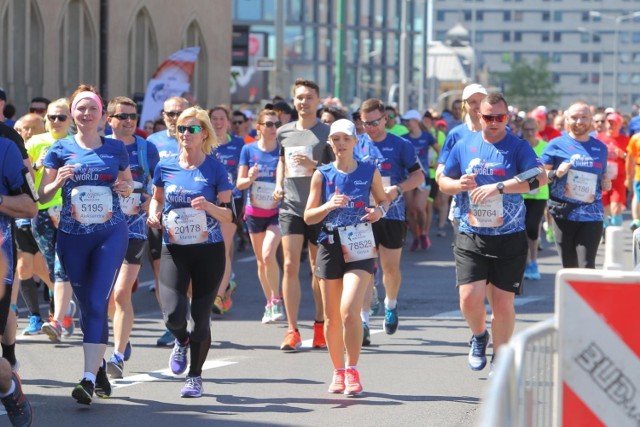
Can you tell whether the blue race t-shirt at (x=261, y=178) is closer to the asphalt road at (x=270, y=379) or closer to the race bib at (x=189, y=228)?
the asphalt road at (x=270, y=379)

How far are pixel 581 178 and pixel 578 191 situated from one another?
0.11 meters

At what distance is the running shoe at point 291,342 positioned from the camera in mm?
11359

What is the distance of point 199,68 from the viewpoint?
3747cm

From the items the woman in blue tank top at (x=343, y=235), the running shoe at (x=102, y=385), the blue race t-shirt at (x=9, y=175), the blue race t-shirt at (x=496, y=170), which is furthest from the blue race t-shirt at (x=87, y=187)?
the blue race t-shirt at (x=496, y=170)

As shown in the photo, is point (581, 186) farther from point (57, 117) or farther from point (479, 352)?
point (57, 117)

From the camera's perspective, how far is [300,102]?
11602 millimetres

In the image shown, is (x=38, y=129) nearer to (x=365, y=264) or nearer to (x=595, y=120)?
(x=365, y=264)

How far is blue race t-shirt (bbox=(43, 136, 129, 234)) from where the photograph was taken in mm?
9023

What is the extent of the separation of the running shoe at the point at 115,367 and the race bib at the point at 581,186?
4298mm

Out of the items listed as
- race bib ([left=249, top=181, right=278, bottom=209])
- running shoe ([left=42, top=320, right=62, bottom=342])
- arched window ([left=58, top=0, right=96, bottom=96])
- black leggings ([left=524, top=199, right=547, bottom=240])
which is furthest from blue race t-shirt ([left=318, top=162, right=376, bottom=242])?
arched window ([left=58, top=0, right=96, bottom=96])

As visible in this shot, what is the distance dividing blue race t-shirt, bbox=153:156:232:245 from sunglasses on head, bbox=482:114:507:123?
163 cm

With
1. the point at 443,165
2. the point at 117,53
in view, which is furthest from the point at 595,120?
the point at 117,53

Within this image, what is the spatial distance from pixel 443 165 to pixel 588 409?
4880 millimetres

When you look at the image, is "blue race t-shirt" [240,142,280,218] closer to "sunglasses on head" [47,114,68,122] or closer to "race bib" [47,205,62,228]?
"race bib" [47,205,62,228]
